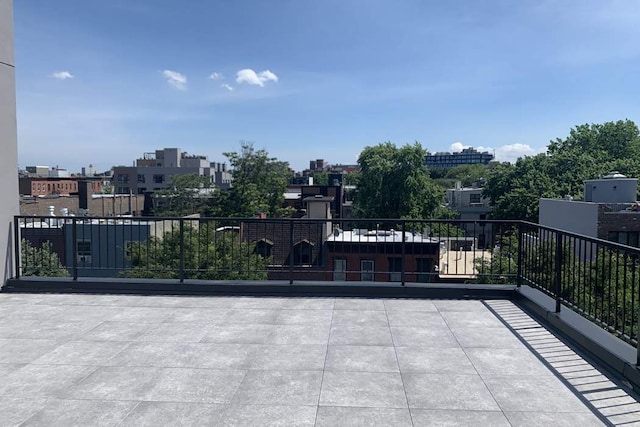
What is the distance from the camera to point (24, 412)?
305cm

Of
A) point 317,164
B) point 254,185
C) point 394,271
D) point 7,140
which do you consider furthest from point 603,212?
point 317,164

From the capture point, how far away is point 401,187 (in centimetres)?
4903

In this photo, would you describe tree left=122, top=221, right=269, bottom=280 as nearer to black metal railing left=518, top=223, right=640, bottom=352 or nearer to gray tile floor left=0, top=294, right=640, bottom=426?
gray tile floor left=0, top=294, right=640, bottom=426

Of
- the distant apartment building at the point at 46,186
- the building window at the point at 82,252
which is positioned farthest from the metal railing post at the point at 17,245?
the distant apartment building at the point at 46,186

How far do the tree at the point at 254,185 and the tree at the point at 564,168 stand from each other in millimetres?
22797

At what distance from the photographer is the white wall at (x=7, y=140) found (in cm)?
629

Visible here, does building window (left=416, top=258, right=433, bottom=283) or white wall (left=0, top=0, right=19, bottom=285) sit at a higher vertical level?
white wall (left=0, top=0, right=19, bottom=285)

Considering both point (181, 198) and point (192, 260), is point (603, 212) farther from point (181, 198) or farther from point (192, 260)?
point (181, 198)

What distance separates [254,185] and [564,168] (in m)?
30.0

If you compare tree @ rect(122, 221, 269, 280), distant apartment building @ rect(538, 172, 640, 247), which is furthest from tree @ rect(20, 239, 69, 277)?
distant apartment building @ rect(538, 172, 640, 247)

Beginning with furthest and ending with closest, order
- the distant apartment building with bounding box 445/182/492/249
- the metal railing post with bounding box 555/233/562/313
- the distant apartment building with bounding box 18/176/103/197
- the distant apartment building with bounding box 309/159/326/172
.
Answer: the distant apartment building with bounding box 309/159/326/172
the distant apartment building with bounding box 18/176/103/197
the distant apartment building with bounding box 445/182/492/249
the metal railing post with bounding box 555/233/562/313

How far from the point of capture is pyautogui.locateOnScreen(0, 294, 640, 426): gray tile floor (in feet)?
10.0

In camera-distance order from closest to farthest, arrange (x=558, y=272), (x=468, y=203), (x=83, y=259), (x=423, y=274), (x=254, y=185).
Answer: (x=558, y=272) → (x=83, y=259) → (x=423, y=274) → (x=254, y=185) → (x=468, y=203)

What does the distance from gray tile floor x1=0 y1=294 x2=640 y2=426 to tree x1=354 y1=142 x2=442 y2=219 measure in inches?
1708
